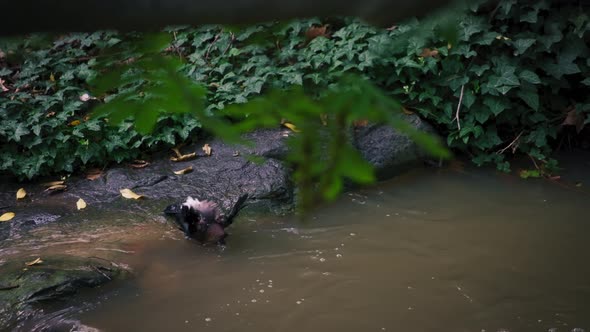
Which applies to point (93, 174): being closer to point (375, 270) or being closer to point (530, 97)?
point (375, 270)

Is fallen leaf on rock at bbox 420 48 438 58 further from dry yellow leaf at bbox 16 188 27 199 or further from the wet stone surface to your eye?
dry yellow leaf at bbox 16 188 27 199

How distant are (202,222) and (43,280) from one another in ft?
3.62

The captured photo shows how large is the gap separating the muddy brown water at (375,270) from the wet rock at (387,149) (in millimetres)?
428

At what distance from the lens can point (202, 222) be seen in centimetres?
410

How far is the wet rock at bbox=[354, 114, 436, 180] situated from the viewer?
5.44 m

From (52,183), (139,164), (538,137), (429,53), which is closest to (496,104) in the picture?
(538,137)

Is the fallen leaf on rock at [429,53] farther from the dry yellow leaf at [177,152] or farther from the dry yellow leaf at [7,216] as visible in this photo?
the dry yellow leaf at [7,216]

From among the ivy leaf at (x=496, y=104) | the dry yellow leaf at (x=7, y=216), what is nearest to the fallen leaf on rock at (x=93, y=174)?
the dry yellow leaf at (x=7, y=216)

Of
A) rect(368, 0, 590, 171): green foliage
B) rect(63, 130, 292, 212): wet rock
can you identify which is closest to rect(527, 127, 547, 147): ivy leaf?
rect(368, 0, 590, 171): green foliage

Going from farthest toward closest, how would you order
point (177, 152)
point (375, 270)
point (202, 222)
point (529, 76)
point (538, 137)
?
point (538, 137)
point (529, 76)
point (177, 152)
point (202, 222)
point (375, 270)

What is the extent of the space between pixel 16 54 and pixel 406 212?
4205 millimetres

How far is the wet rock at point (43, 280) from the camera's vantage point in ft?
10.9

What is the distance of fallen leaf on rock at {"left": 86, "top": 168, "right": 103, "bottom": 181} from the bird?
4.30ft

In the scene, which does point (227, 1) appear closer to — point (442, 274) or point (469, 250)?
point (442, 274)
